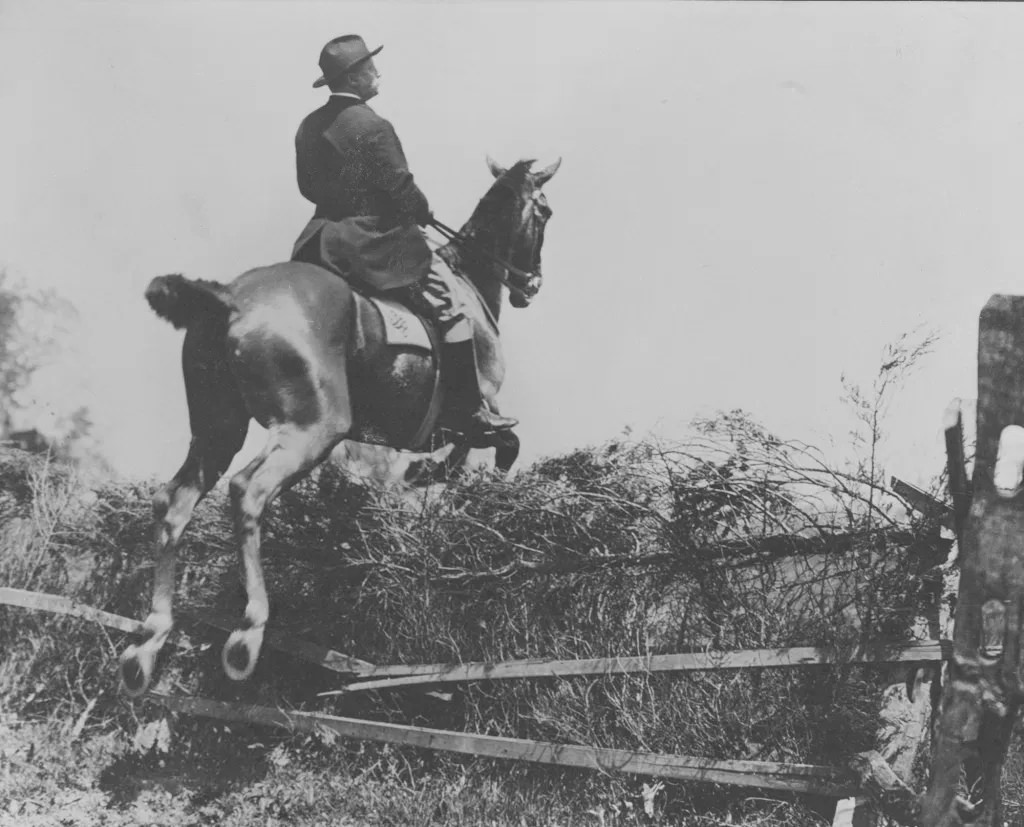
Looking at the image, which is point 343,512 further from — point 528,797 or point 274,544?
point 528,797

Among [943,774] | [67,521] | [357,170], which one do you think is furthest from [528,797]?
[67,521]

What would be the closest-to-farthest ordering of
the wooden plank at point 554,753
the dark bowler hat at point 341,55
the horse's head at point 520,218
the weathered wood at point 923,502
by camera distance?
the weathered wood at point 923,502, the wooden plank at point 554,753, the dark bowler hat at point 341,55, the horse's head at point 520,218

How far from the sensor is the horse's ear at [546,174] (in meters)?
7.54

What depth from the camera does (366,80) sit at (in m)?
7.19

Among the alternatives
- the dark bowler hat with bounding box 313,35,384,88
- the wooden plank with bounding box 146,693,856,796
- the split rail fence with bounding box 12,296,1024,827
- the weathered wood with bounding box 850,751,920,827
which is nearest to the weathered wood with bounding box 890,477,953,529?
the split rail fence with bounding box 12,296,1024,827

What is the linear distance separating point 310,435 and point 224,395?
80cm

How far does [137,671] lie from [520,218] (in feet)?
12.1

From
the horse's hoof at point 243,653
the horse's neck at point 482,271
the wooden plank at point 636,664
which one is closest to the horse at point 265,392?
the horse's hoof at point 243,653

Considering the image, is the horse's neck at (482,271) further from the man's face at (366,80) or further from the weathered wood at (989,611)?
the weathered wood at (989,611)

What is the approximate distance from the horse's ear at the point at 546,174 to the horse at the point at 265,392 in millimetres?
1027

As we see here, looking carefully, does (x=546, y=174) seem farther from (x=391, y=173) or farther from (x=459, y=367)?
(x=459, y=367)

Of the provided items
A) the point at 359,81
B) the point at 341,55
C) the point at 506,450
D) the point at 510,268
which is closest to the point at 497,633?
the point at 506,450

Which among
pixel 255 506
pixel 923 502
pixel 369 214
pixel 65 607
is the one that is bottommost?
pixel 65 607

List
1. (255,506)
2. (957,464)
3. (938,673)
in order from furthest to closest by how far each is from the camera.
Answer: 1. (255,506)
2. (938,673)
3. (957,464)
